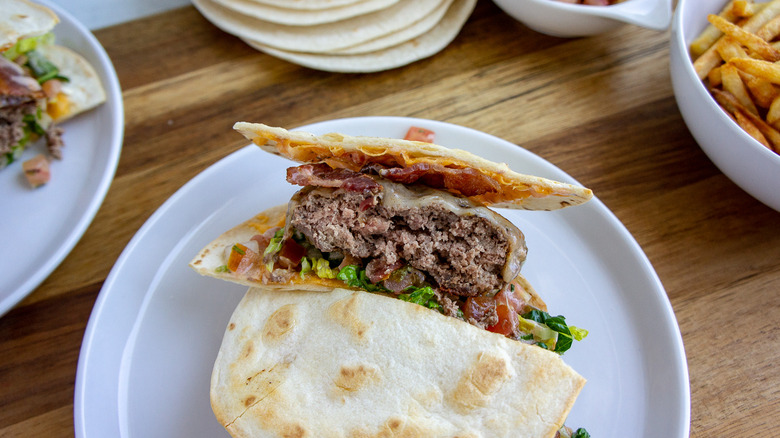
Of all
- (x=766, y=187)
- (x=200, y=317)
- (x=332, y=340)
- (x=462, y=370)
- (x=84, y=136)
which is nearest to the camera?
(x=462, y=370)

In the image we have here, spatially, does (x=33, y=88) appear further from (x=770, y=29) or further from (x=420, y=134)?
(x=770, y=29)

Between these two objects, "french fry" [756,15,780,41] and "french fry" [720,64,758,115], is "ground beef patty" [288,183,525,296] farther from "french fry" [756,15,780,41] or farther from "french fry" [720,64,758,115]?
"french fry" [756,15,780,41]

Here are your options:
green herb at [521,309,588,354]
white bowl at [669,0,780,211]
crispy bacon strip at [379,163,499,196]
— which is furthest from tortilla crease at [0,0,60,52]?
white bowl at [669,0,780,211]

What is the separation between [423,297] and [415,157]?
63 cm

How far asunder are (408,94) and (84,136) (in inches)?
83.0

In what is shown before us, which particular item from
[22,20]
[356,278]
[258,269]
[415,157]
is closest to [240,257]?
[258,269]

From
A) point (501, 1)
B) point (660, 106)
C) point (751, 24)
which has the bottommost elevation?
point (660, 106)

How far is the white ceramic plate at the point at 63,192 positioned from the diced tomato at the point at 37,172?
0.04 m

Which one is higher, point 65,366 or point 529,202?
point 529,202

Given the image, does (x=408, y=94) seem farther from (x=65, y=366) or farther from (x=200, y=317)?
(x=65, y=366)

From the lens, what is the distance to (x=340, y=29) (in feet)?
12.0

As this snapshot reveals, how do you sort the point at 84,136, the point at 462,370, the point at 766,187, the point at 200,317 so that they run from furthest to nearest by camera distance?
the point at 84,136, the point at 200,317, the point at 766,187, the point at 462,370

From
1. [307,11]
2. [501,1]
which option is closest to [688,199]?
[501,1]

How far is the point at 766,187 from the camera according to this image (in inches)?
106
